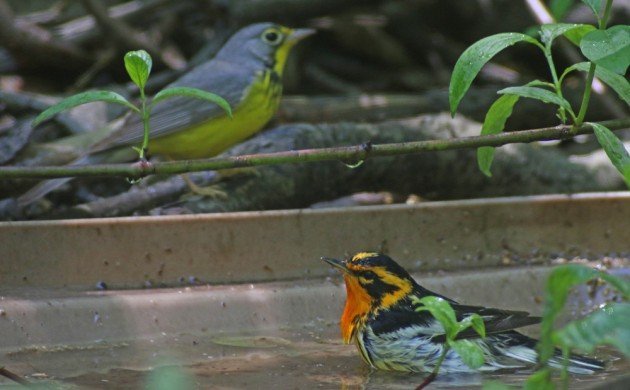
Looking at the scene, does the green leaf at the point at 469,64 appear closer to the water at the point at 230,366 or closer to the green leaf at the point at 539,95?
the green leaf at the point at 539,95

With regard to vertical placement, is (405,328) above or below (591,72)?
below

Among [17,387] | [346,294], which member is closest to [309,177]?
[346,294]

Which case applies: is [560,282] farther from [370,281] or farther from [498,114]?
[370,281]

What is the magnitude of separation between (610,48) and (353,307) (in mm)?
1725

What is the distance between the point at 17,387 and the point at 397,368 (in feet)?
5.00

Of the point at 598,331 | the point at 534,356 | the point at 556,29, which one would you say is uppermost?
the point at 556,29

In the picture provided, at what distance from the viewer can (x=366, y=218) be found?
4402 mm

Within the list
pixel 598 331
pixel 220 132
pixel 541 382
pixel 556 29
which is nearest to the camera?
pixel 598 331

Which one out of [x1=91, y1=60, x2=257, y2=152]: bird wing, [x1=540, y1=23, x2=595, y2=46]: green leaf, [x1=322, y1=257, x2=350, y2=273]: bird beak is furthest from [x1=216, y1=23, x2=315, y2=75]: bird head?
[x1=540, y1=23, x2=595, y2=46]: green leaf

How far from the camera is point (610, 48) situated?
2.59 metres

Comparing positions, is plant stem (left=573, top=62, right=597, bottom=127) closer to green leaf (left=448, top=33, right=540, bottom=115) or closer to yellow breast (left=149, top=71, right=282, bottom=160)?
green leaf (left=448, top=33, right=540, bottom=115)

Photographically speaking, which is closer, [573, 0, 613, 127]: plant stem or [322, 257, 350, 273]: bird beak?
[573, 0, 613, 127]: plant stem

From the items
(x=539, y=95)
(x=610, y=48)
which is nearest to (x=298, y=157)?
(x=539, y=95)

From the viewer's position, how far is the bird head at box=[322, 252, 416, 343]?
4031mm
